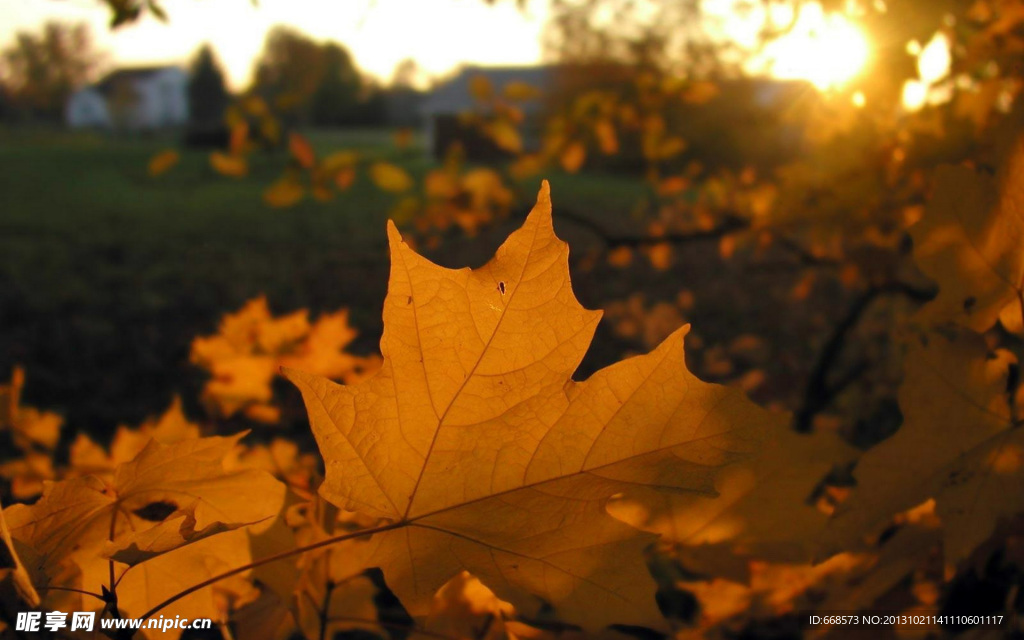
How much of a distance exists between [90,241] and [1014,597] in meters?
10.2

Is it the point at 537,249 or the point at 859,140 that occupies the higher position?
the point at 859,140

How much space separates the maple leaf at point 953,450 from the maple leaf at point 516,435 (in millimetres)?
207

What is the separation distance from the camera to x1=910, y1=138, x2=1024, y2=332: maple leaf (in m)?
0.59

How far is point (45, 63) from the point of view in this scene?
26406 millimetres

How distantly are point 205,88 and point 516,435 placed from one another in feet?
137

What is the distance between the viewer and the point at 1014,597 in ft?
2.69

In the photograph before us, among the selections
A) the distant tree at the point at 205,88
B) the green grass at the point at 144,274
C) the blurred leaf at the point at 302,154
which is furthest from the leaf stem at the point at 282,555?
the distant tree at the point at 205,88

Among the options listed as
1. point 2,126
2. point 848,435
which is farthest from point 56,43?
point 848,435

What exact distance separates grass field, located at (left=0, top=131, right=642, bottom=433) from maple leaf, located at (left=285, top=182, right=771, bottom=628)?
1620 mm

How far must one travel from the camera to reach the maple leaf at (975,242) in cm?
59

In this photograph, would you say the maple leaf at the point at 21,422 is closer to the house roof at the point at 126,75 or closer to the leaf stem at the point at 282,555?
the leaf stem at the point at 282,555

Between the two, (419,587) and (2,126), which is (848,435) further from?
(2,126)

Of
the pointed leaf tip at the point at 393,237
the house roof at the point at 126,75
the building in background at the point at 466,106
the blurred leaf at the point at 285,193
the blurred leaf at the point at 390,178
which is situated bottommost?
the blurred leaf at the point at 285,193

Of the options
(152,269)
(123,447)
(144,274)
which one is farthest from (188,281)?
(123,447)
